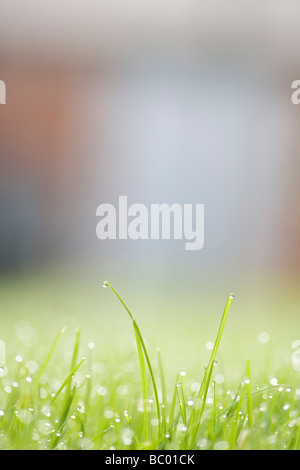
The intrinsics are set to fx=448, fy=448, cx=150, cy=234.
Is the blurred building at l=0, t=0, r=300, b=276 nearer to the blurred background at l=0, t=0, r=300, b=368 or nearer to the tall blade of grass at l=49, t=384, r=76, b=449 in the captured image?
the blurred background at l=0, t=0, r=300, b=368

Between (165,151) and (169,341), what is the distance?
1.24 m

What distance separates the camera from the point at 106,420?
549mm

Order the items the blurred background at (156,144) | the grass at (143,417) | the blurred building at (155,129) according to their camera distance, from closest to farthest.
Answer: the grass at (143,417) → the blurred background at (156,144) → the blurred building at (155,129)

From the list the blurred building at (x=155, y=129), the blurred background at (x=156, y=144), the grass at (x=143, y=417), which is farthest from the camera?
the blurred building at (x=155, y=129)

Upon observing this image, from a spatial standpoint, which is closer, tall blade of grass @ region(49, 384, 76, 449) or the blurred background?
tall blade of grass @ region(49, 384, 76, 449)

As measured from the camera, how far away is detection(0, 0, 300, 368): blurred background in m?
2.00

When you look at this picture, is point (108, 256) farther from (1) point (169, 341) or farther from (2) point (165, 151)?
(1) point (169, 341)

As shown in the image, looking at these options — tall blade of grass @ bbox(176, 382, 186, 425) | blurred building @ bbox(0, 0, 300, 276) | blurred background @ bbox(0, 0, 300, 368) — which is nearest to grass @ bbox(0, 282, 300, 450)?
tall blade of grass @ bbox(176, 382, 186, 425)

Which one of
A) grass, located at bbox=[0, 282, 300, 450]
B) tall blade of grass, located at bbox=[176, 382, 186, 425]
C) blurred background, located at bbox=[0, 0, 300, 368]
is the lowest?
grass, located at bbox=[0, 282, 300, 450]

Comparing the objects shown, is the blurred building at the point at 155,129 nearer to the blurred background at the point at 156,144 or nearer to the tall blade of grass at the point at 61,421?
the blurred background at the point at 156,144

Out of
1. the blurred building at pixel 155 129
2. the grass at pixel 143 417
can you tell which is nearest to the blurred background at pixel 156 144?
the blurred building at pixel 155 129

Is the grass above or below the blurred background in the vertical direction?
below

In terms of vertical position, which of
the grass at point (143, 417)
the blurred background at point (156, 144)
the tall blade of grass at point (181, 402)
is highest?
the blurred background at point (156, 144)

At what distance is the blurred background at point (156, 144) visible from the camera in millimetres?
1995
